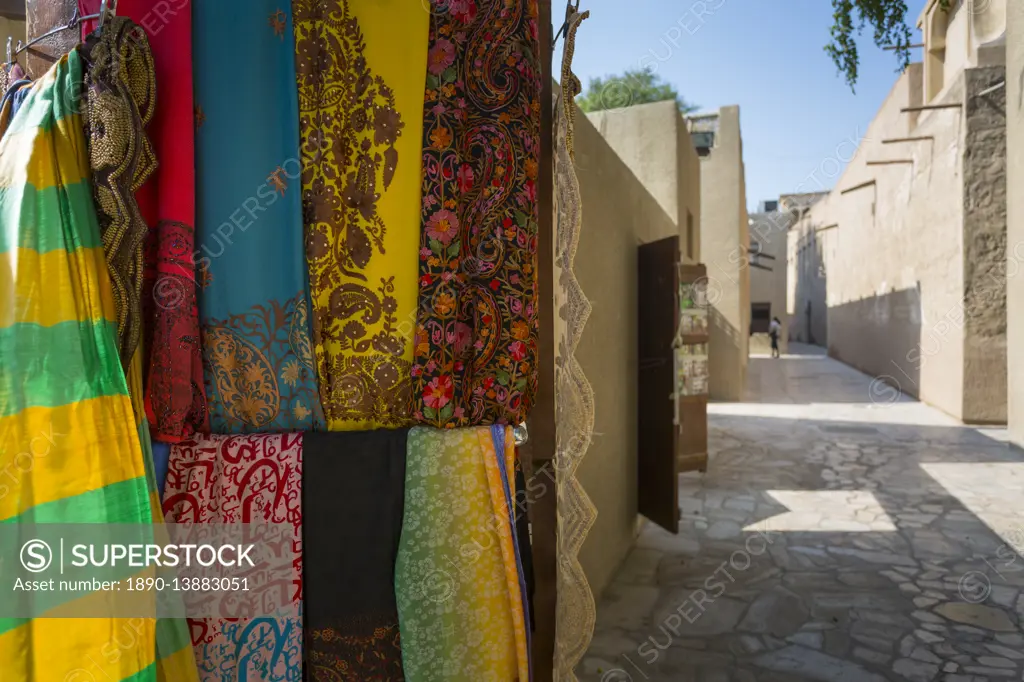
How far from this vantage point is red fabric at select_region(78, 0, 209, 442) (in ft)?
5.58

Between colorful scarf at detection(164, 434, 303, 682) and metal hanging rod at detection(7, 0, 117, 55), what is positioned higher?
metal hanging rod at detection(7, 0, 117, 55)

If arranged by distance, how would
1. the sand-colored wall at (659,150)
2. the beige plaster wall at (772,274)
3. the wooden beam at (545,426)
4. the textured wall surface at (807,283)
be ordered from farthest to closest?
the textured wall surface at (807,283), the beige plaster wall at (772,274), the sand-colored wall at (659,150), the wooden beam at (545,426)

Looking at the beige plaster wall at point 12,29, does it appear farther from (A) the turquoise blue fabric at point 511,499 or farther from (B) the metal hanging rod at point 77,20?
(A) the turquoise blue fabric at point 511,499

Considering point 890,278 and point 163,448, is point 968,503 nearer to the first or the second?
point 163,448

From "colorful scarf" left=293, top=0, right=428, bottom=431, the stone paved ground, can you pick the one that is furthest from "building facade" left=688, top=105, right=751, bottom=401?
"colorful scarf" left=293, top=0, right=428, bottom=431

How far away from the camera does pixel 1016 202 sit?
689cm

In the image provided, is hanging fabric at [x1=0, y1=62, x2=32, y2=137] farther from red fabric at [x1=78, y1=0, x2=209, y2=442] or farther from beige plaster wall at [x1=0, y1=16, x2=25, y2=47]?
beige plaster wall at [x1=0, y1=16, x2=25, y2=47]

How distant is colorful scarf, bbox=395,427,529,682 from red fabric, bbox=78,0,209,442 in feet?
2.14

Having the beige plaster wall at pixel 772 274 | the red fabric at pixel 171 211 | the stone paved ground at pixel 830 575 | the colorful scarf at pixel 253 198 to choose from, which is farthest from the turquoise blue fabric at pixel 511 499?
the beige plaster wall at pixel 772 274

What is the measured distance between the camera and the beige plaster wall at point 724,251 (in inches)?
454

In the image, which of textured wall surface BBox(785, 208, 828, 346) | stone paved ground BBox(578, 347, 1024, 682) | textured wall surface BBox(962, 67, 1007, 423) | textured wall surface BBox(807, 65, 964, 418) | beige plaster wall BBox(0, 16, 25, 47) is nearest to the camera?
beige plaster wall BBox(0, 16, 25, 47)

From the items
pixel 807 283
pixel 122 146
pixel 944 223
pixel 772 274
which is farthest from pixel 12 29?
pixel 807 283

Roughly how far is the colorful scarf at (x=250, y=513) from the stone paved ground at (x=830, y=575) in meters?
1.59

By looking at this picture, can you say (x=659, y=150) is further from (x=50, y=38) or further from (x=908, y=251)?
(x=50, y=38)
